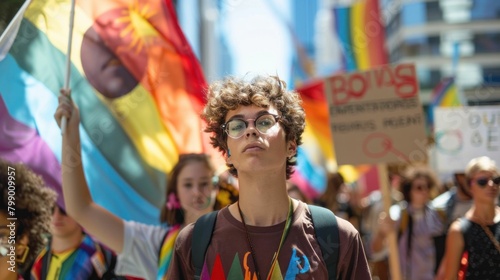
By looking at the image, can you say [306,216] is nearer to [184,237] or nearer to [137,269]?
[184,237]

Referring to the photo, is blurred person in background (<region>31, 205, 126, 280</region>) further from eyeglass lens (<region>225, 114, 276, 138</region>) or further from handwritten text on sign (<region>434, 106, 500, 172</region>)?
handwritten text on sign (<region>434, 106, 500, 172</region>)

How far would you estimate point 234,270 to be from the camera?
112 inches

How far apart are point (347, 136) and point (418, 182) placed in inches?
64.9

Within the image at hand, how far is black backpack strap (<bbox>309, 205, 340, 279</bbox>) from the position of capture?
2.86 metres

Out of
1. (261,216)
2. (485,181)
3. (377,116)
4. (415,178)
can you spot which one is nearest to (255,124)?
(261,216)

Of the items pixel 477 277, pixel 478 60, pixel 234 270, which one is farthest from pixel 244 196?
pixel 478 60

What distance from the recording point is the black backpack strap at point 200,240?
2.87 meters

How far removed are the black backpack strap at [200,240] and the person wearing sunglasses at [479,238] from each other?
8.07 ft

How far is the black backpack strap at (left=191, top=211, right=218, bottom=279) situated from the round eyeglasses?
1.00ft

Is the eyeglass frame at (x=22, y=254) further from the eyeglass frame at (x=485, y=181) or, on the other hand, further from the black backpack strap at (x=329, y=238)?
Answer: the eyeglass frame at (x=485, y=181)

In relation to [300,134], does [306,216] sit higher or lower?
lower

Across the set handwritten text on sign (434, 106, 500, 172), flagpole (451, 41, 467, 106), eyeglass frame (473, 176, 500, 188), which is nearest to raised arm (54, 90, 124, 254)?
eyeglass frame (473, 176, 500, 188)

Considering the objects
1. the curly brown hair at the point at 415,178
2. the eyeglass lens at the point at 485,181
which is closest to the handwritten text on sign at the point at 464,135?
the curly brown hair at the point at 415,178

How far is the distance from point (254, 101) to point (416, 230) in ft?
14.1
